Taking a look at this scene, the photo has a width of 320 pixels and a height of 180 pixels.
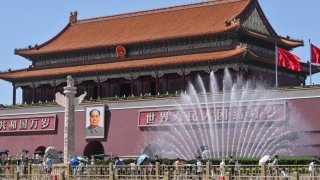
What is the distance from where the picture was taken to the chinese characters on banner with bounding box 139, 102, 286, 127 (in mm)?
39312

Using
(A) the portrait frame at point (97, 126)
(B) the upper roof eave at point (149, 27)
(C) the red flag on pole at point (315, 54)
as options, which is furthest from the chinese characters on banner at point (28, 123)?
(C) the red flag on pole at point (315, 54)

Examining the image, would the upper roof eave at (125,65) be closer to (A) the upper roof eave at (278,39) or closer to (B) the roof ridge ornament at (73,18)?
(A) the upper roof eave at (278,39)

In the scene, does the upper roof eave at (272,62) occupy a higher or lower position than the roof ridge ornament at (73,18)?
lower

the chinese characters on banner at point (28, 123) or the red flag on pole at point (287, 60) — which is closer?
the red flag on pole at point (287, 60)

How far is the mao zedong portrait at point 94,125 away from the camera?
4756 centimetres

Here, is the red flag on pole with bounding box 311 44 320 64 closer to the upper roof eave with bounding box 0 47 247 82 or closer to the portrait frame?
the upper roof eave with bounding box 0 47 247 82

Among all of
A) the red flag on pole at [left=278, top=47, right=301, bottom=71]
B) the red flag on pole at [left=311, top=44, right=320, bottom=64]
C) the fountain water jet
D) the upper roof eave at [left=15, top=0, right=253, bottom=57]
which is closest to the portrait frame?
the fountain water jet

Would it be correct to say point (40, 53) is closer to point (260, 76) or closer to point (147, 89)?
point (147, 89)

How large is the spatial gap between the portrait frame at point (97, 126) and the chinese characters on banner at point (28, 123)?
10.8 ft

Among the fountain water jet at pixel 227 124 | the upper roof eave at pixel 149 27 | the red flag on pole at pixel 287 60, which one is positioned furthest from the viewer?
the upper roof eave at pixel 149 27

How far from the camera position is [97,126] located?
47594 millimetres

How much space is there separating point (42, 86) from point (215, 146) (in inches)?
783

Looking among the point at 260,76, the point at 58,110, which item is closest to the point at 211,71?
the point at 260,76

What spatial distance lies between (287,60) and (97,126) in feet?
45.8
